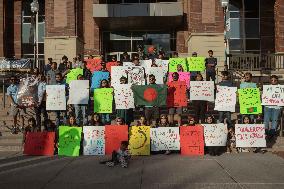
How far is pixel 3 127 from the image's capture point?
45.5ft

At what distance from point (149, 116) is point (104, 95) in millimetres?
1447

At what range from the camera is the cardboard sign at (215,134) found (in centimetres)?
1119

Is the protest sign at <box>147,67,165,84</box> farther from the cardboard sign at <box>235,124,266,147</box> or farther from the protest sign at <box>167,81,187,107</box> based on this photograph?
the cardboard sign at <box>235,124,266,147</box>

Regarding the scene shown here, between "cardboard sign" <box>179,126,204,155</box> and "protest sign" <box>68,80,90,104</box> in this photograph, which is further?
"protest sign" <box>68,80,90,104</box>

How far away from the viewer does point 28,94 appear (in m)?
12.6

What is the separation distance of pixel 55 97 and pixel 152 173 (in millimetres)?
4880

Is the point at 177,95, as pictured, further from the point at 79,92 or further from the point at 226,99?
the point at 79,92

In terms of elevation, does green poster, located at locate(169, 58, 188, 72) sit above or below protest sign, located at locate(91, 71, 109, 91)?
above

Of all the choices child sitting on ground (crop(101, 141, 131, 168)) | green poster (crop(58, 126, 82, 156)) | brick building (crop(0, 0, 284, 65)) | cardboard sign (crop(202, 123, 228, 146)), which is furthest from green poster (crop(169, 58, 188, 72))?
brick building (crop(0, 0, 284, 65))

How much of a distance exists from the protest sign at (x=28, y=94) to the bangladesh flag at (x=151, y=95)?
9.50 ft

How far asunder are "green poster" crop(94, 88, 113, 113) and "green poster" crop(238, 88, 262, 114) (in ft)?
12.3

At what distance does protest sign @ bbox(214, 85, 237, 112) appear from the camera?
12.4 metres

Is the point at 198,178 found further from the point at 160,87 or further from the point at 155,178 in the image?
the point at 160,87

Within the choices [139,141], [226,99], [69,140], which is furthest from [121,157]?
[226,99]
